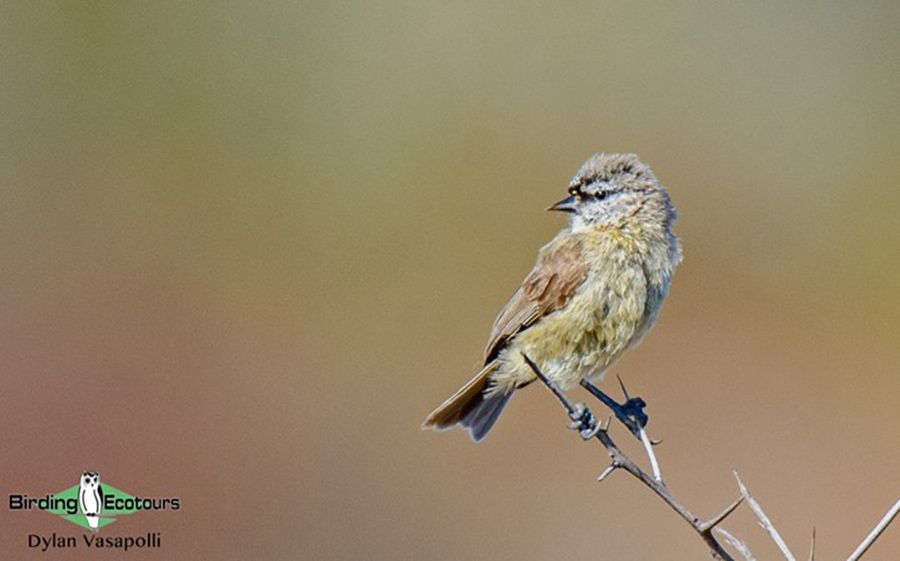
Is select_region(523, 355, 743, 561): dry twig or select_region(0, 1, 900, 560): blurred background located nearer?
select_region(523, 355, 743, 561): dry twig

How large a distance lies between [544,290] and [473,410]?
675 millimetres

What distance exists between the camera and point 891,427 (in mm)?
8102

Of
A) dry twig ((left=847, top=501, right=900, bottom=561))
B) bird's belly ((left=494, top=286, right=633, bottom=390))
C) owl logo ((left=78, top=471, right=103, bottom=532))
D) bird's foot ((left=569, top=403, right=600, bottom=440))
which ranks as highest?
owl logo ((left=78, top=471, right=103, bottom=532))

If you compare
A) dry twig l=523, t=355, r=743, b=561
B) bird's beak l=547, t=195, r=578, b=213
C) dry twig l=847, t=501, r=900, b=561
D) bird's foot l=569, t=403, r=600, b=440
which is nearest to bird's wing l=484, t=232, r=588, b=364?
bird's beak l=547, t=195, r=578, b=213

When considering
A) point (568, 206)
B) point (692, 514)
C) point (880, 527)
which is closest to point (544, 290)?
point (568, 206)

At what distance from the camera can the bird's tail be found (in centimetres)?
474

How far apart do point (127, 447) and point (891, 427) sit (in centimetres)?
537

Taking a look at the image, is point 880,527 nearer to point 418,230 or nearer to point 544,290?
point 544,290

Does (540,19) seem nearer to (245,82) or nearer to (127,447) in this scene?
(245,82)

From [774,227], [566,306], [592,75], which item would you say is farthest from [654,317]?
[592,75]

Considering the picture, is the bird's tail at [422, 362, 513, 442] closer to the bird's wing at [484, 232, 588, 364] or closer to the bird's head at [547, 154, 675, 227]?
the bird's wing at [484, 232, 588, 364]

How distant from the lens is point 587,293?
4418 mm

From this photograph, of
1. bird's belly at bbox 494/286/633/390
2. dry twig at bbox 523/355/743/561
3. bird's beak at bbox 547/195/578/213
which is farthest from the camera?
bird's beak at bbox 547/195/578/213

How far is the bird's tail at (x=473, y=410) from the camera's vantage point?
15.5 ft
